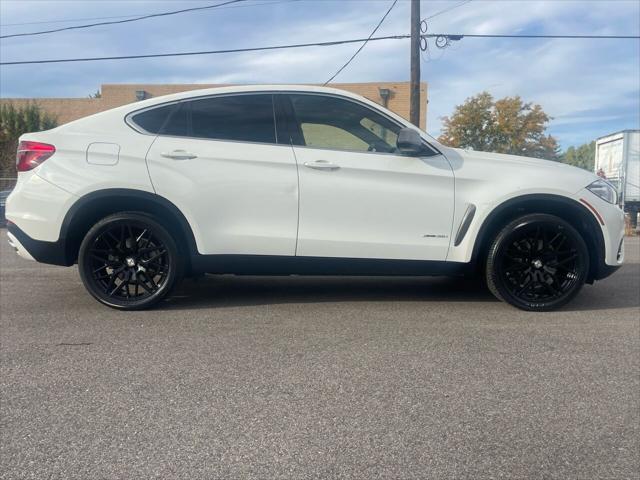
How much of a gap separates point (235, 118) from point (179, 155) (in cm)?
59

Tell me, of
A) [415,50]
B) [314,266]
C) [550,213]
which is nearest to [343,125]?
[314,266]

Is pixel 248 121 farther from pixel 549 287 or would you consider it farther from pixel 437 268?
pixel 549 287

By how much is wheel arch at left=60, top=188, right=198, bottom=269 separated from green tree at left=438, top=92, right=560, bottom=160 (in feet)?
90.0

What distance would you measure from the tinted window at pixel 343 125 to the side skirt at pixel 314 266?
978 millimetres

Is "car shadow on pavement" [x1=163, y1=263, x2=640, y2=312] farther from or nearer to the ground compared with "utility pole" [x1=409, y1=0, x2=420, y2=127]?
→ nearer to the ground

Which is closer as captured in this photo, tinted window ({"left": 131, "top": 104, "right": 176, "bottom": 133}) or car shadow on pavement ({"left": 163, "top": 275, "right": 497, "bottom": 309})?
tinted window ({"left": 131, "top": 104, "right": 176, "bottom": 133})

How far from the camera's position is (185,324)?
173 inches

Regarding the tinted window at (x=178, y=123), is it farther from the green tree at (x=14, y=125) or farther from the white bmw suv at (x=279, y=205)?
the green tree at (x=14, y=125)

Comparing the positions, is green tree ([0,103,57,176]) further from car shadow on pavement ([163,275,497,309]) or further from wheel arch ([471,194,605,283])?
wheel arch ([471,194,605,283])

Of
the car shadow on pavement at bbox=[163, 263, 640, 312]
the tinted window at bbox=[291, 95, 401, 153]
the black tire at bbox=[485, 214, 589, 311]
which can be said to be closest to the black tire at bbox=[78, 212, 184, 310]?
the car shadow on pavement at bbox=[163, 263, 640, 312]

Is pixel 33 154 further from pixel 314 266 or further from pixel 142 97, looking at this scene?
pixel 142 97

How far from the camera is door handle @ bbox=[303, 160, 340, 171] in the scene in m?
4.66

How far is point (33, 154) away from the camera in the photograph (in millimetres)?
4582

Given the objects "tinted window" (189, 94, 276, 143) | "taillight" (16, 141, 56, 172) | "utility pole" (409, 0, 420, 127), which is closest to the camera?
"taillight" (16, 141, 56, 172)
